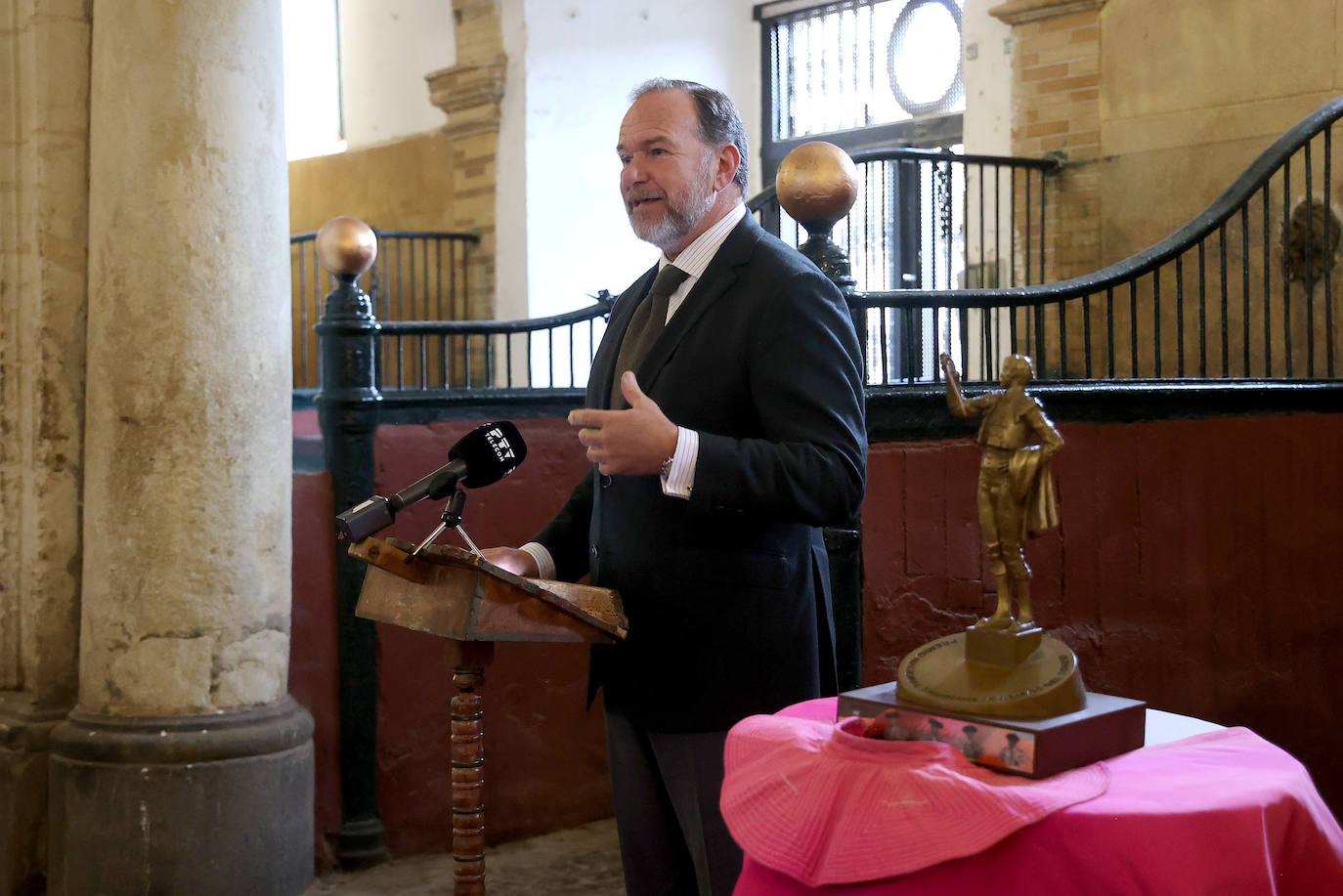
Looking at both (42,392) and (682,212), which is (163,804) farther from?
(682,212)

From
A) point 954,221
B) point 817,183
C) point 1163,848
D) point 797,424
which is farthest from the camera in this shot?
point 954,221

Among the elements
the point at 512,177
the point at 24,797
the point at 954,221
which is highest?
the point at 512,177

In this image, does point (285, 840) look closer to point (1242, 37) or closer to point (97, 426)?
point (97, 426)

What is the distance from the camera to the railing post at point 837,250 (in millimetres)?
2811

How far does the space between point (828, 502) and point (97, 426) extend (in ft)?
6.86

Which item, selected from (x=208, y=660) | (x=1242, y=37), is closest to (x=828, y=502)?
(x=208, y=660)

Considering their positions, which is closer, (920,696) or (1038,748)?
(1038,748)

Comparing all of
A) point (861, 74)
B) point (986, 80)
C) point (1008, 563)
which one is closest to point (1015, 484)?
point (1008, 563)

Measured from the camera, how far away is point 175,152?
3182mm

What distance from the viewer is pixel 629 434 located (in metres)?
1.72

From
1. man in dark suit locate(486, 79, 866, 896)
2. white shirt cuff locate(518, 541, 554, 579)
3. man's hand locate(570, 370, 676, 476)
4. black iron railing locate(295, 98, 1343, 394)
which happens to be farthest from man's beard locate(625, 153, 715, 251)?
black iron railing locate(295, 98, 1343, 394)

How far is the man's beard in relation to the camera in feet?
6.52

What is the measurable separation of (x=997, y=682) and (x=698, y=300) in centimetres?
78

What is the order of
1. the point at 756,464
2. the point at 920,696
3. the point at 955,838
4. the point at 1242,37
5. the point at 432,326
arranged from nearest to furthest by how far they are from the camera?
the point at 955,838, the point at 920,696, the point at 756,464, the point at 432,326, the point at 1242,37
